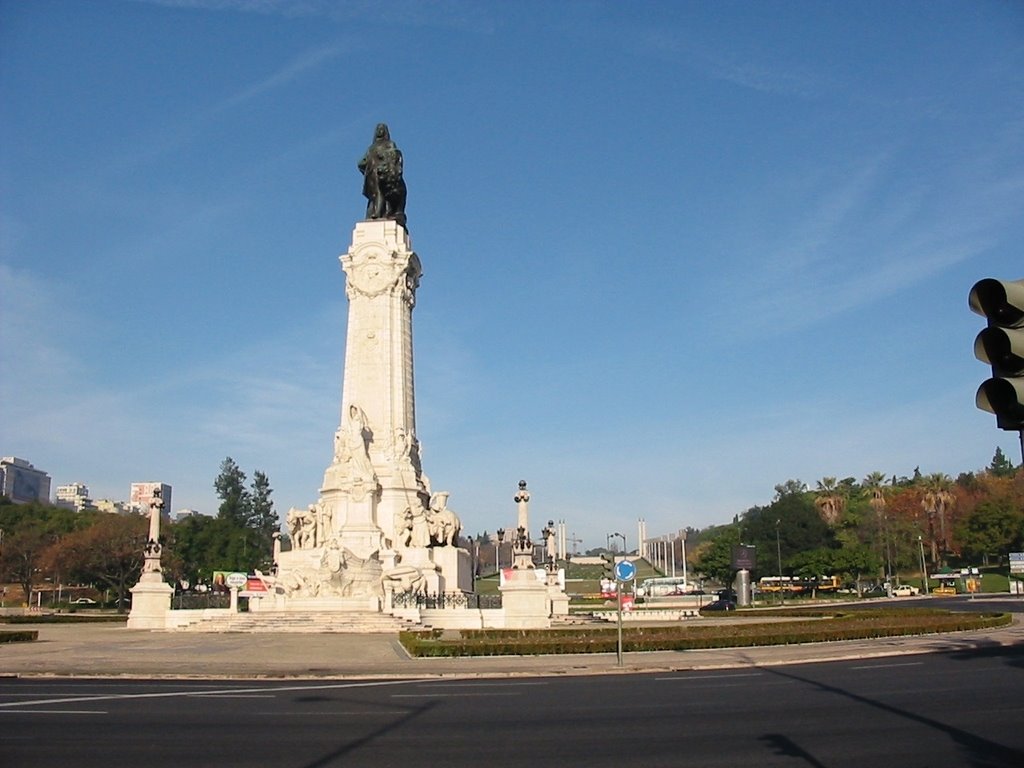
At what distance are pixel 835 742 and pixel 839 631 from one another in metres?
19.7

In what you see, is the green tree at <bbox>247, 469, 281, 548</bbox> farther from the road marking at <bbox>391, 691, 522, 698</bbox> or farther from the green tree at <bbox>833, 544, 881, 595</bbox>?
the road marking at <bbox>391, 691, 522, 698</bbox>

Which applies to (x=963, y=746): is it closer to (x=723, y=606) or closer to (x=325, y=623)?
(x=325, y=623)

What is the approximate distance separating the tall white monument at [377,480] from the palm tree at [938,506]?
7400 centimetres

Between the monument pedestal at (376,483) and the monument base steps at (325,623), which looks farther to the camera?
the monument pedestal at (376,483)

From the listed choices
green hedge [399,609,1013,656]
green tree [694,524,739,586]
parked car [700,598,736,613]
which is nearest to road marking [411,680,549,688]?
green hedge [399,609,1013,656]

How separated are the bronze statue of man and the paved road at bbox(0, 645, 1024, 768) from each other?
41580 millimetres

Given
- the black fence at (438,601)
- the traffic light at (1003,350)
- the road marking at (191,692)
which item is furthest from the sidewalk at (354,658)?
the traffic light at (1003,350)

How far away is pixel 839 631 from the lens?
3088 cm

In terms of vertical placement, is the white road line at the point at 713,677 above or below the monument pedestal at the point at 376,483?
below

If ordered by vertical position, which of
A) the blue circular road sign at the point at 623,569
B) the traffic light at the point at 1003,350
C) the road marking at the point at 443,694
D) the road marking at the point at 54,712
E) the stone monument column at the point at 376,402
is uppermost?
the stone monument column at the point at 376,402

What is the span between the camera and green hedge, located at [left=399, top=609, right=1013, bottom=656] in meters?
27.3

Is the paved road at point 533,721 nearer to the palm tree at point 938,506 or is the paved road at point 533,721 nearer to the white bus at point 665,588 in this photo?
the white bus at point 665,588

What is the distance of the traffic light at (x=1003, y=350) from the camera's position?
5742 mm

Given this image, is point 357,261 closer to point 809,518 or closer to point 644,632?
point 644,632
